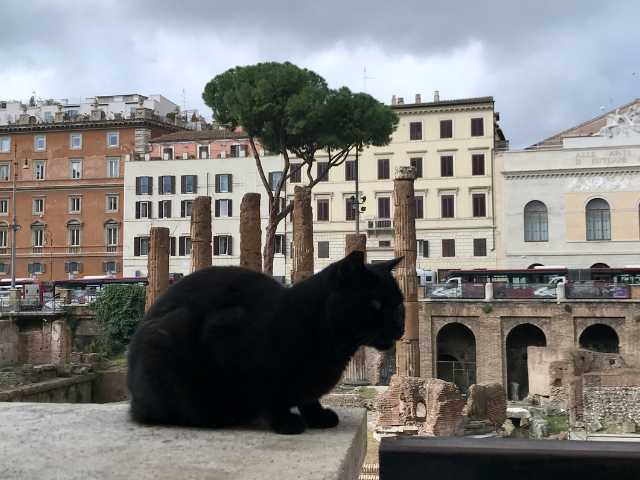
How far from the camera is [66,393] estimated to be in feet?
81.8

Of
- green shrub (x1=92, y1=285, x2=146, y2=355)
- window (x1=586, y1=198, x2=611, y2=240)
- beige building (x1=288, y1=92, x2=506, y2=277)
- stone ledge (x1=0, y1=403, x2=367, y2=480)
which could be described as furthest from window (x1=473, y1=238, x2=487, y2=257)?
stone ledge (x1=0, y1=403, x2=367, y2=480)

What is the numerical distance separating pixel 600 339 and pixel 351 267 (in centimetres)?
2919

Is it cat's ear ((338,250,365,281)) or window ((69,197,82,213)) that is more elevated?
window ((69,197,82,213))

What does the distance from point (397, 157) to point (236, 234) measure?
1057cm

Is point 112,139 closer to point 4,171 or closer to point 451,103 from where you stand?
point 4,171

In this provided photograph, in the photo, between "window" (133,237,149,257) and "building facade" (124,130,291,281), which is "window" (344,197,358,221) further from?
"window" (133,237,149,257)

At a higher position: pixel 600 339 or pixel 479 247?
pixel 479 247

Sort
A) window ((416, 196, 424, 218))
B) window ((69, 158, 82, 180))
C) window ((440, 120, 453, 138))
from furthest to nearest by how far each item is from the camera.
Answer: window ((69, 158, 82, 180)), window ((416, 196, 424, 218)), window ((440, 120, 453, 138))

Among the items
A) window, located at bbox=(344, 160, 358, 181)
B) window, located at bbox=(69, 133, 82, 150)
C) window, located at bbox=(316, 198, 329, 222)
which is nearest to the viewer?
window, located at bbox=(344, 160, 358, 181)

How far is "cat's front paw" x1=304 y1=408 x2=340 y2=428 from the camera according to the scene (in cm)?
241

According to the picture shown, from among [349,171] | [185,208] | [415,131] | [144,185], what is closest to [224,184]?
[185,208]

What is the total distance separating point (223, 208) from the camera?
143 ft

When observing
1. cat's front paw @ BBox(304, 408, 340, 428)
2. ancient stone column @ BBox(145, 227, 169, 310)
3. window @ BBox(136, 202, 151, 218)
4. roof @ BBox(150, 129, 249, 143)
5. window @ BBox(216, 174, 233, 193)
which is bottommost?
cat's front paw @ BBox(304, 408, 340, 428)

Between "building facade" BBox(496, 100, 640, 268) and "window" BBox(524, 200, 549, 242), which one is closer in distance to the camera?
"building facade" BBox(496, 100, 640, 268)
